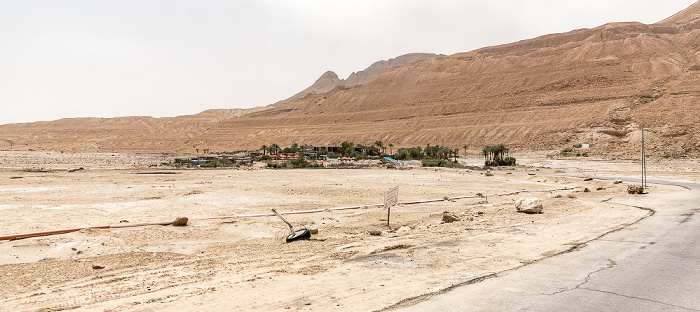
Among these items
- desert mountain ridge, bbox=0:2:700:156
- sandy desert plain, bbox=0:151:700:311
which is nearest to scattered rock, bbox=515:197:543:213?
sandy desert plain, bbox=0:151:700:311

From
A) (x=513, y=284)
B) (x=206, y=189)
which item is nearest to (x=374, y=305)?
(x=513, y=284)

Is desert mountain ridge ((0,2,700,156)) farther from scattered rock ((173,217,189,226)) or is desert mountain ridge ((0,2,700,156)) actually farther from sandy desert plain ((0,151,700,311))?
scattered rock ((173,217,189,226))

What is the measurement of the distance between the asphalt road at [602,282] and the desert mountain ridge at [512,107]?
63.8 metres

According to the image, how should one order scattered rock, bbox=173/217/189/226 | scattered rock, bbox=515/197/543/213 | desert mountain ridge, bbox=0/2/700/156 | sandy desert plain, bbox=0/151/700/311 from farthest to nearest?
1. desert mountain ridge, bbox=0/2/700/156
2. scattered rock, bbox=515/197/543/213
3. scattered rock, bbox=173/217/189/226
4. sandy desert plain, bbox=0/151/700/311

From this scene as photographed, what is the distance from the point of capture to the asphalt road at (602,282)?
5555mm

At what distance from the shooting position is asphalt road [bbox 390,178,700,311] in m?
5.55

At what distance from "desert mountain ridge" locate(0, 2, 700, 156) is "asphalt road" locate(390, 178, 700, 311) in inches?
2513

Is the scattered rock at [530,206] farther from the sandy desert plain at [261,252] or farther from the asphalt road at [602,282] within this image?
the asphalt road at [602,282]

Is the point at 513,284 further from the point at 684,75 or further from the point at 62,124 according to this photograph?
the point at 62,124

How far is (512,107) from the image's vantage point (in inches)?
3888

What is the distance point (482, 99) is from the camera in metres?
109

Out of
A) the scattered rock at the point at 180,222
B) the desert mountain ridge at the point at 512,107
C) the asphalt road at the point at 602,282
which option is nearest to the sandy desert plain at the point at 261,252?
the scattered rock at the point at 180,222

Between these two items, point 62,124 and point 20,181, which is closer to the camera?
point 20,181

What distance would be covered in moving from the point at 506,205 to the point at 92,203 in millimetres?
16861
